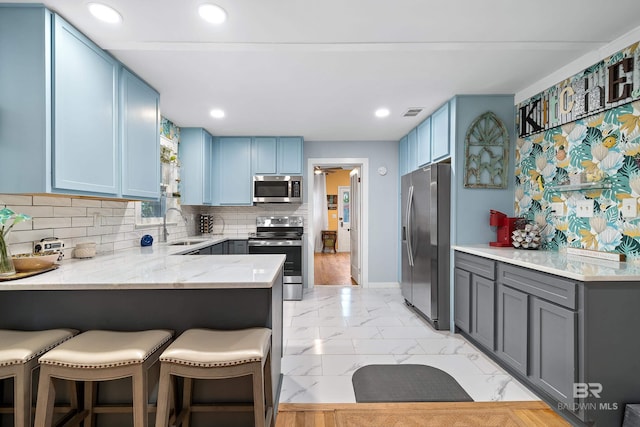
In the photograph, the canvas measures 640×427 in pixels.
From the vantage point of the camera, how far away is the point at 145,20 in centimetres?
185

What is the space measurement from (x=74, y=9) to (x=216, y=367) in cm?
204

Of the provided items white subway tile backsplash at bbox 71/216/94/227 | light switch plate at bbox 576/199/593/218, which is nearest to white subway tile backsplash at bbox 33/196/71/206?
white subway tile backsplash at bbox 71/216/94/227

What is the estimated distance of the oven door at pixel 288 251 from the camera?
4328 mm

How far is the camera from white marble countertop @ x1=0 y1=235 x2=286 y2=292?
1.46 metres

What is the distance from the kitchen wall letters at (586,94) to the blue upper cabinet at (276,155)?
2.77 m

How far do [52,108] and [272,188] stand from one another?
9.83 feet

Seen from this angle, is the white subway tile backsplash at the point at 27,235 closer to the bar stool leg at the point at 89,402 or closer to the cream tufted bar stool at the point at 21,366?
the cream tufted bar stool at the point at 21,366

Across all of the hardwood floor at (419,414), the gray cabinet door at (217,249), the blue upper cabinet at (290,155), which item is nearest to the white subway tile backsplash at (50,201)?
the gray cabinet door at (217,249)

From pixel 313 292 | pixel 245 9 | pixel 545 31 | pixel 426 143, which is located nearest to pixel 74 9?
pixel 245 9

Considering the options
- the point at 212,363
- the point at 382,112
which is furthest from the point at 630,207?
the point at 212,363

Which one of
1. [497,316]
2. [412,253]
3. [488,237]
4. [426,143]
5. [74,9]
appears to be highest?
[74,9]

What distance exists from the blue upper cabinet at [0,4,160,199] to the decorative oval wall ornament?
3063 millimetres

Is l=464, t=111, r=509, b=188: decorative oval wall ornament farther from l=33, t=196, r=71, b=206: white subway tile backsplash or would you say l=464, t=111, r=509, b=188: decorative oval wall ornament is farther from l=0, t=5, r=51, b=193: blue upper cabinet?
l=33, t=196, r=71, b=206: white subway tile backsplash

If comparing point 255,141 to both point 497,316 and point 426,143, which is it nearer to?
point 426,143
